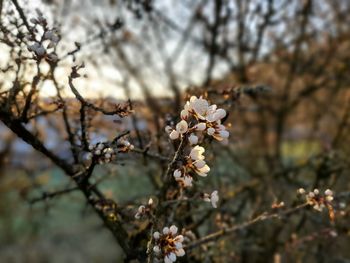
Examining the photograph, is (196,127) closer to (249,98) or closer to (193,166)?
(193,166)

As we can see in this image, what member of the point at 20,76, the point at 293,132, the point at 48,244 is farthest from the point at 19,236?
the point at 20,76

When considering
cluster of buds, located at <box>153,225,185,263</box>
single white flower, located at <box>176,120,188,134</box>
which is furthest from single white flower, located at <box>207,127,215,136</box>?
cluster of buds, located at <box>153,225,185,263</box>

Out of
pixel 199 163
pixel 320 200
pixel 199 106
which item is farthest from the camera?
pixel 320 200

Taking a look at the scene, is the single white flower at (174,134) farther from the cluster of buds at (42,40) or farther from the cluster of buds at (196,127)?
the cluster of buds at (42,40)

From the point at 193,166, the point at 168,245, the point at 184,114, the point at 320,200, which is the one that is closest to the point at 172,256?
the point at 168,245

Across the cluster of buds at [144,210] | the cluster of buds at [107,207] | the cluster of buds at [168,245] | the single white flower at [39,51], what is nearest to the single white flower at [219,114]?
the cluster of buds at [168,245]
